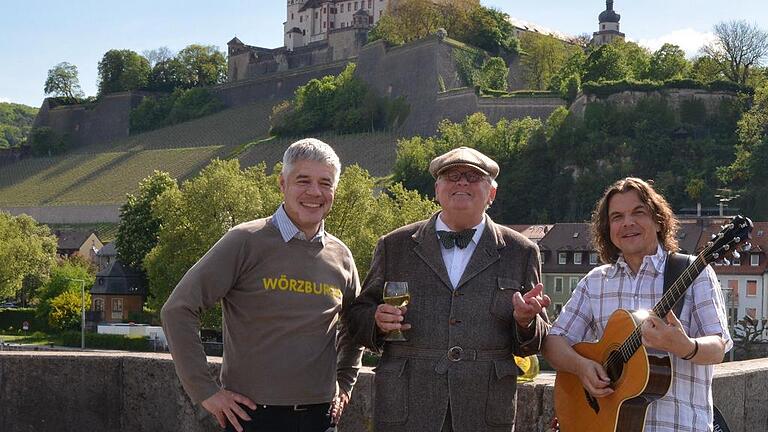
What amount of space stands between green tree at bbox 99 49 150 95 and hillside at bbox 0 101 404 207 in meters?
6.69

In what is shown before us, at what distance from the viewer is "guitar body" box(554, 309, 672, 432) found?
4.27 metres

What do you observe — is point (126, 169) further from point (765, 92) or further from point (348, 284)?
point (348, 284)

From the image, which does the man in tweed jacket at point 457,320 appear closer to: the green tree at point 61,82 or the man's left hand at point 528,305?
the man's left hand at point 528,305

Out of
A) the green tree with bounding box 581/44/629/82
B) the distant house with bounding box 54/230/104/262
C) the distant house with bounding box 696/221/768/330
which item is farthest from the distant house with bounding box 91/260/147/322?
the green tree with bounding box 581/44/629/82

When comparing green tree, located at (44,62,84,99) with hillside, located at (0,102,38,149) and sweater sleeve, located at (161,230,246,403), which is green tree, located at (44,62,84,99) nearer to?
hillside, located at (0,102,38,149)

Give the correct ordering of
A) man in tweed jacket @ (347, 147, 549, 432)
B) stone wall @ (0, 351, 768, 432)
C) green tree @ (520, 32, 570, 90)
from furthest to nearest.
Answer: green tree @ (520, 32, 570, 90) → stone wall @ (0, 351, 768, 432) → man in tweed jacket @ (347, 147, 549, 432)

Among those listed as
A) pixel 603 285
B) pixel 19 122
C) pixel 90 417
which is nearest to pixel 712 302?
pixel 603 285

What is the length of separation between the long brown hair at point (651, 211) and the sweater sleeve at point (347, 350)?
95cm

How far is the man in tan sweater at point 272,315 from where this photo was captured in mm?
4406

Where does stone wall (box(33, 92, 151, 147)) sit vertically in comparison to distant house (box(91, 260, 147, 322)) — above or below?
above

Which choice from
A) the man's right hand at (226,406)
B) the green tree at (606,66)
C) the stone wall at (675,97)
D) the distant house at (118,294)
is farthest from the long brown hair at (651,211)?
the green tree at (606,66)

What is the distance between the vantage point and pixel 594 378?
4.41 metres

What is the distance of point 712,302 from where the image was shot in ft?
14.3

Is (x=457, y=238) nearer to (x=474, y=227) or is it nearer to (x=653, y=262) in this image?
(x=474, y=227)
